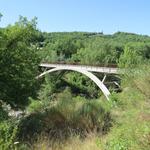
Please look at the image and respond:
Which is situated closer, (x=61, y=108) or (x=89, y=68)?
(x=61, y=108)

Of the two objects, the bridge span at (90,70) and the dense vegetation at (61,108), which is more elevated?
the bridge span at (90,70)

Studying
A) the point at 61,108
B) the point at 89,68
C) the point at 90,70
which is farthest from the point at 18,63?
the point at 89,68

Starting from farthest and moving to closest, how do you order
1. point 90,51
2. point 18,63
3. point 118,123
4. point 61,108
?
point 90,51 < point 18,63 < point 61,108 < point 118,123

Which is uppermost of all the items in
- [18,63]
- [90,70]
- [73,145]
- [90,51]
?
[90,51]

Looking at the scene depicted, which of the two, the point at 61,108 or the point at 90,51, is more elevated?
the point at 90,51

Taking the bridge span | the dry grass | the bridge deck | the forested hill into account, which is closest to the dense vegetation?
the dry grass

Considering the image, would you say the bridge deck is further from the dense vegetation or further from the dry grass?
the dry grass

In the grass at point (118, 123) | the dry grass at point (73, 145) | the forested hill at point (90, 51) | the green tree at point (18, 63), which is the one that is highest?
the forested hill at point (90, 51)

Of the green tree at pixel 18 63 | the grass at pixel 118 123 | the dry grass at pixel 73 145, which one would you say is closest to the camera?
the grass at pixel 118 123

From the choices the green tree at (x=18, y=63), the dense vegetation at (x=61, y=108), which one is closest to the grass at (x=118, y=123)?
the dense vegetation at (x=61, y=108)

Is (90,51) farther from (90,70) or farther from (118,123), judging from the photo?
(118,123)

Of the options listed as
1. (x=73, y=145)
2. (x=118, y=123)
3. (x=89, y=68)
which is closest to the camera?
(x=73, y=145)

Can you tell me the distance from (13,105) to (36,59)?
8.29 ft

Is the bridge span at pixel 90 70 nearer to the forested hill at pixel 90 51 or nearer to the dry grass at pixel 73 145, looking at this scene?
the forested hill at pixel 90 51
